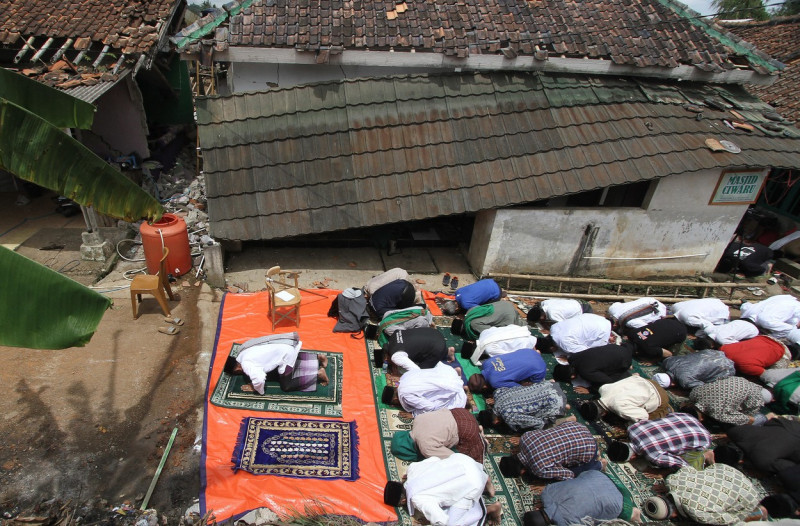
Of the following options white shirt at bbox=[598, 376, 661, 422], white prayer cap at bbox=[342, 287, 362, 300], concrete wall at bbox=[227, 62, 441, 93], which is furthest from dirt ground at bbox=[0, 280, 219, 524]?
white shirt at bbox=[598, 376, 661, 422]

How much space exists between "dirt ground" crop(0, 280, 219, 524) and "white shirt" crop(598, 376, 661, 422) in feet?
17.3

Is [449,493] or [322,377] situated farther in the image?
[322,377]

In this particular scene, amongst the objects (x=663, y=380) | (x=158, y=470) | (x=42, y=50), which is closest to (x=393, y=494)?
(x=158, y=470)

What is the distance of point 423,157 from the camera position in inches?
350

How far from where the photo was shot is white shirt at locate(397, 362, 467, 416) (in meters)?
6.00

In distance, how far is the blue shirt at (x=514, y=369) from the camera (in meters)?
6.52

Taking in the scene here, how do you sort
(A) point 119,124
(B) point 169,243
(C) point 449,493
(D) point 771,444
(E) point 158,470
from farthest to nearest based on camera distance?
(A) point 119,124 < (B) point 169,243 < (D) point 771,444 < (E) point 158,470 < (C) point 449,493

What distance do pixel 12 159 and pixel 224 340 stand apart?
14.2 ft

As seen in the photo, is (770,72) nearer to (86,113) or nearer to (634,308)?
(634,308)

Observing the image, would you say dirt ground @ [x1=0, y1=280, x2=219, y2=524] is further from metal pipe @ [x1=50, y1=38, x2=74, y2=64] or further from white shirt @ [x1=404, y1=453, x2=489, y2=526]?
metal pipe @ [x1=50, y1=38, x2=74, y2=64]

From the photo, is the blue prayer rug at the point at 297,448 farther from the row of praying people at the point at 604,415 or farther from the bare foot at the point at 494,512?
the bare foot at the point at 494,512

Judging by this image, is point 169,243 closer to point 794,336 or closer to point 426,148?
point 426,148

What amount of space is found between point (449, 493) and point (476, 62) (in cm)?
789

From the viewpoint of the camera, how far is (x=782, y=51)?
14945 millimetres
